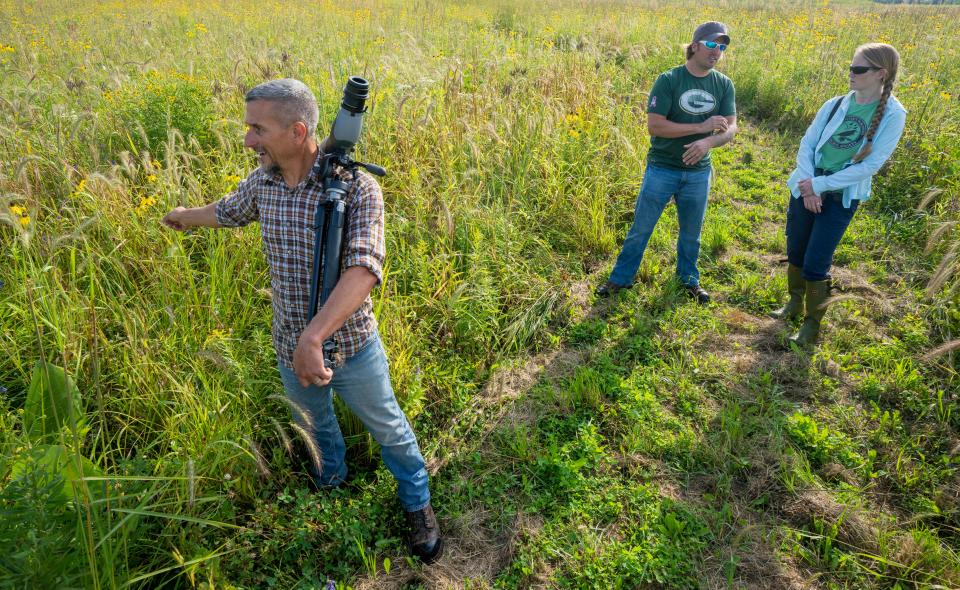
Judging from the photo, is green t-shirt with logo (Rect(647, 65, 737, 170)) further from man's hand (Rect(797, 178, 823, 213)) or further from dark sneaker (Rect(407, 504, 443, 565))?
dark sneaker (Rect(407, 504, 443, 565))

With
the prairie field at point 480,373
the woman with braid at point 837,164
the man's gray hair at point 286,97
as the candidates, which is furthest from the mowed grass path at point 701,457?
the man's gray hair at point 286,97

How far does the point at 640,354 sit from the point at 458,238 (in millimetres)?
1689

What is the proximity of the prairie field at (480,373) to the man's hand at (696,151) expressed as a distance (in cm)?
107

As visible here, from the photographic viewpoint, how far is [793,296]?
13.8 ft

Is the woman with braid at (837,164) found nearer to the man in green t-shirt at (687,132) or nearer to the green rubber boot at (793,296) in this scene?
the green rubber boot at (793,296)

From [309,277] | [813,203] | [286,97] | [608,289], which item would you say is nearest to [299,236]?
[309,277]

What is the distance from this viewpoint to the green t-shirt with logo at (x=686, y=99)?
3.93 metres

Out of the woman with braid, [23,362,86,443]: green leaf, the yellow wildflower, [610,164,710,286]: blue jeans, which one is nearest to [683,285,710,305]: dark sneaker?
[610,164,710,286]: blue jeans

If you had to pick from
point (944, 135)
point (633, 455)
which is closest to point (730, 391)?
point (633, 455)

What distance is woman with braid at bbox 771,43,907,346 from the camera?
3.33 meters

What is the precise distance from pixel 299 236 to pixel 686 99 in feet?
10.3

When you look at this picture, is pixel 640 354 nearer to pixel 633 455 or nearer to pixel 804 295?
pixel 633 455

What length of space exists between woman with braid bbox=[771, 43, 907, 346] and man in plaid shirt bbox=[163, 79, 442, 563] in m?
3.08

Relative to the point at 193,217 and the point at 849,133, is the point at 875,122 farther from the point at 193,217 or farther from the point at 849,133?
the point at 193,217
